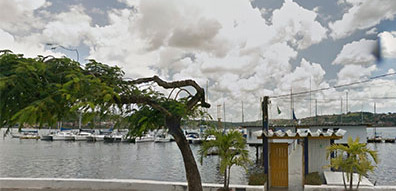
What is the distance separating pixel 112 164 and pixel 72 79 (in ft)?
106

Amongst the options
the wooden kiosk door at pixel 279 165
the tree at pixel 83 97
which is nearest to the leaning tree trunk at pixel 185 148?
the tree at pixel 83 97

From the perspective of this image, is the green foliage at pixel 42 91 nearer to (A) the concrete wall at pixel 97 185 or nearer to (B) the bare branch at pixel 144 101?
(B) the bare branch at pixel 144 101

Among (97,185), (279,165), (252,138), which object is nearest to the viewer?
(97,185)

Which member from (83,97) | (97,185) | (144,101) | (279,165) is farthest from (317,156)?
(83,97)

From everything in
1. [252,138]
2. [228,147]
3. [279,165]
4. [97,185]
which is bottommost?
[97,185]

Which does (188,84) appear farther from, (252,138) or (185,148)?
(252,138)

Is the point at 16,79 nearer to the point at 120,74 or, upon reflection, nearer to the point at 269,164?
the point at 120,74

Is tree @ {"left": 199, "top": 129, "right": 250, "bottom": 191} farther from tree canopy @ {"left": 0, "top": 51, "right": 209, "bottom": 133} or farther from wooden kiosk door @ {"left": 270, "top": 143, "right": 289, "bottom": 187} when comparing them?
tree canopy @ {"left": 0, "top": 51, "right": 209, "bottom": 133}

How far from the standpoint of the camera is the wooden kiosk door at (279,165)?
41.8 ft

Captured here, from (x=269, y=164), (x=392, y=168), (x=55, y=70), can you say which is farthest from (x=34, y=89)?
(x=392, y=168)

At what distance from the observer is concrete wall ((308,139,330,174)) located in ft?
58.7

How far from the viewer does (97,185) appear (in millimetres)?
10617

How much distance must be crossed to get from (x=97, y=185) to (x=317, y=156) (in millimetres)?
12383

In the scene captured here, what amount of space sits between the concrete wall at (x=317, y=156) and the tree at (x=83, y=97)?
1119cm
